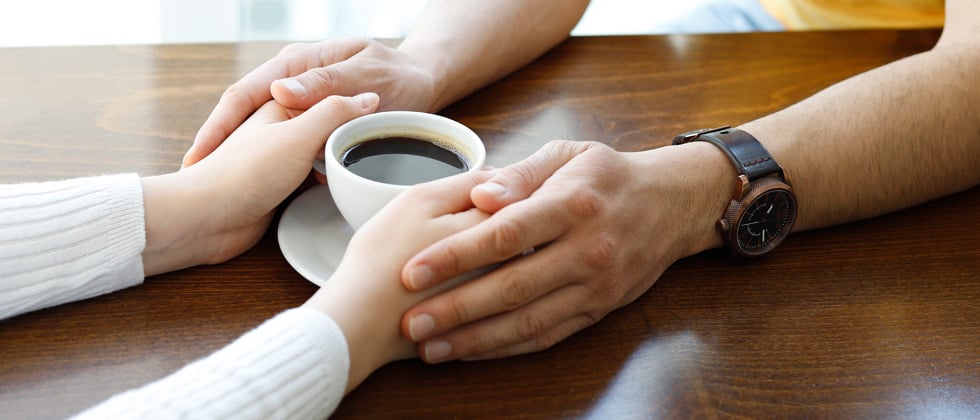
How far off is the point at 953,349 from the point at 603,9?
1.90 meters

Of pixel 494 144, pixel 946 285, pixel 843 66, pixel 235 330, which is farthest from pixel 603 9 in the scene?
pixel 235 330

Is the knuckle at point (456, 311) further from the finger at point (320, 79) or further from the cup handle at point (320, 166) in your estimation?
the finger at point (320, 79)

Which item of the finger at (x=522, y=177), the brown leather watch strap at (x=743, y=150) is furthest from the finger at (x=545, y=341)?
the brown leather watch strap at (x=743, y=150)

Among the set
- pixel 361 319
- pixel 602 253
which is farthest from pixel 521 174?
pixel 361 319

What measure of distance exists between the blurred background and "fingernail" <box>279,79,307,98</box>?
47.3 inches

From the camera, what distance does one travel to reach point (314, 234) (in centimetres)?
84

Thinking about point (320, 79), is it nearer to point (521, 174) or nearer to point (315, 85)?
point (315, 85)

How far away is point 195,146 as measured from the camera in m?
0.92

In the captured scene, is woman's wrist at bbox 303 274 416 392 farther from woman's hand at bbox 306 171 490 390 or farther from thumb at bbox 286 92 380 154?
thumb at bbox 286 92 380 154

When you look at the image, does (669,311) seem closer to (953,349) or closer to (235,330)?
(953,349)

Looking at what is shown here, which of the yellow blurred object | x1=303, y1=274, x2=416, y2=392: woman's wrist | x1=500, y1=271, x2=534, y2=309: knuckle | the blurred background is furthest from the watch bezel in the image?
the blurred background

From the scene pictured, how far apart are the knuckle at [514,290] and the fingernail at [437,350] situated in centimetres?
6

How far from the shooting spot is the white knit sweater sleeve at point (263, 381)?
580 mm

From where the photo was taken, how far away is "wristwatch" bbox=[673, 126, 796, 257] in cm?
88
